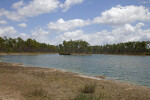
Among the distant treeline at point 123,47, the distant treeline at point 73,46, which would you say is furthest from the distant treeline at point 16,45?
the distant treeline at point 123,47

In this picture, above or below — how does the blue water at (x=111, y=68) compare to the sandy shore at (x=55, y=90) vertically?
below

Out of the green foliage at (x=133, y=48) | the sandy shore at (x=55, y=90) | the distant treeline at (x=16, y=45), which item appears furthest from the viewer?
the green foliage at (x=133, y=48)

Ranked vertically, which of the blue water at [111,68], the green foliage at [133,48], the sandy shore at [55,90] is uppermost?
the green foliage at [133,48]

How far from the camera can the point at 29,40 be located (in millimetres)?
165750

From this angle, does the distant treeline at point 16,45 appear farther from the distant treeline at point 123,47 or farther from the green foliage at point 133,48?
the green foliage at point 133,48

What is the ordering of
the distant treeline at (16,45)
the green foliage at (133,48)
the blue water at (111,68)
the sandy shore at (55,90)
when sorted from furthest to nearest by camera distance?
the green foliage at (133,48)
the distant treeline at (16,45)
the blue water at (111,68)
the sandy shore at (55,90)

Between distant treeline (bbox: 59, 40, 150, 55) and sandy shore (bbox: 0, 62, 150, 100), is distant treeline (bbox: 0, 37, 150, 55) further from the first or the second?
sandy shore (bbox: 0, 62, 150, 100)

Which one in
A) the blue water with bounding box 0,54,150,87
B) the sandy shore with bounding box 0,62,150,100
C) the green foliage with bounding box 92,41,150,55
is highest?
the green foliage with bounding box 92,41,150,55

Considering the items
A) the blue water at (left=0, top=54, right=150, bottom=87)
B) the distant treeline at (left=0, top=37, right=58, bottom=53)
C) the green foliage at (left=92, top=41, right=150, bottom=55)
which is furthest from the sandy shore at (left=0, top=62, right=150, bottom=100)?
the green foliage at (left=92, top=41, right=150, bottom=55)

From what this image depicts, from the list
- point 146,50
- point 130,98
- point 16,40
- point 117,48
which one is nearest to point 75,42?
point 117,48

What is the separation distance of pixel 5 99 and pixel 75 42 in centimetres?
18854

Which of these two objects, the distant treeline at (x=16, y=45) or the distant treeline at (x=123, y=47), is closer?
the distant treeline at (x=16, y=45)

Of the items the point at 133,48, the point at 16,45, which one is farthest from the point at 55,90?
the point at 133,48

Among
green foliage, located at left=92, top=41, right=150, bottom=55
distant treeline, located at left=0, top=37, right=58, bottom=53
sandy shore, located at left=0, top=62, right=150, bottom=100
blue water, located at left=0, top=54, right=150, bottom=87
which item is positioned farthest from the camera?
green foliage, located at left=92, top=41, right=150, bottom=55
